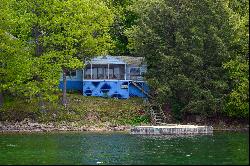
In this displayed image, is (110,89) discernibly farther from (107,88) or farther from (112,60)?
(112,60)

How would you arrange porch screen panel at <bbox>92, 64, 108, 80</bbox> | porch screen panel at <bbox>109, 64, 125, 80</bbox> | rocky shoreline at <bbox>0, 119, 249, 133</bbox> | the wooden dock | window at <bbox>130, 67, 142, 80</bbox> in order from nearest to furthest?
the wooden dock < rocky shoreline at <bbox>0, 119, 249, 133</bbox> < porch screen panel at <bbox>109, 64, 125, 80</bbox> < porch screen panel at <bbox>92, 64, 108, 80</bbox> < window at <bbox>130, 67, 142, 80</bbox>

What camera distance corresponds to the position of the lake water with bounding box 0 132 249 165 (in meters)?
29.9

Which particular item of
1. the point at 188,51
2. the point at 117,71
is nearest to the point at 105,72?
the point at 117,71

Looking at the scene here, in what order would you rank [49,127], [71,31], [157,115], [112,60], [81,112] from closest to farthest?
[49,127] → [71,31] → [157,115] → [81,112] → [112,60]

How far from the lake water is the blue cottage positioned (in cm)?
2742

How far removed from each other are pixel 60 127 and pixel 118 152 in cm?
2592

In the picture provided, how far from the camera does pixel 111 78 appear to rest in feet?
246

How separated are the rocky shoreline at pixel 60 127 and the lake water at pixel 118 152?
1275 cm

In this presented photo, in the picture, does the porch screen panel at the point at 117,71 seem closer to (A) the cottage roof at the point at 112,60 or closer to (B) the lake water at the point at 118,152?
(A) the cottage roof at the point at 112,60

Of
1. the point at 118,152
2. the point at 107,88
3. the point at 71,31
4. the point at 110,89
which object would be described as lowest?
the point at 118,152

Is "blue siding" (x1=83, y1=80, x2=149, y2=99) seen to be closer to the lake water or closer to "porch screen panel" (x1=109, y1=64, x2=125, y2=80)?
"porch screen panel" (x1=109, y1=64, x2=125, y2=80)

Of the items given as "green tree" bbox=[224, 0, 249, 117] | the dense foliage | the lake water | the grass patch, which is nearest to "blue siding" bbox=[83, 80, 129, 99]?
the grass patch

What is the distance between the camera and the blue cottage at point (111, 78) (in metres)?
73.9

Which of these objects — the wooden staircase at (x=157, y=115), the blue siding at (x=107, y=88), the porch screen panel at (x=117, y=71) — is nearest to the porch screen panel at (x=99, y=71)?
the porch screen panel at (x=117, y=71)
